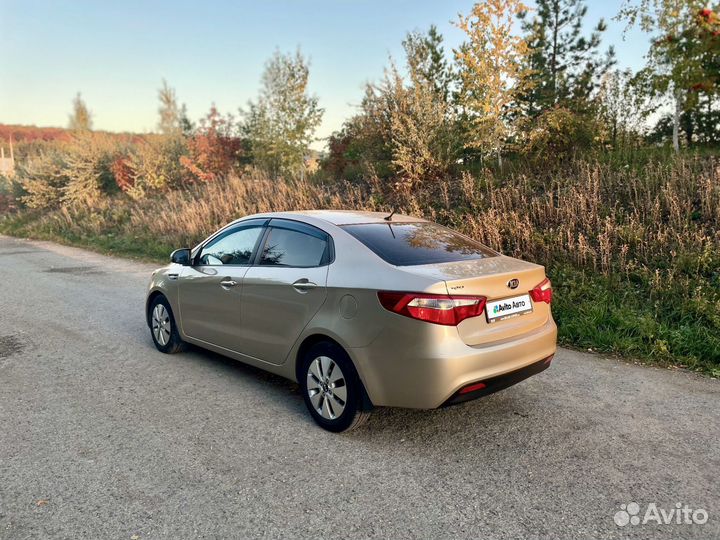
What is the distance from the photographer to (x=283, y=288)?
165 inches

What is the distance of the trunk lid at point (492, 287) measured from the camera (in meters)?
3.41

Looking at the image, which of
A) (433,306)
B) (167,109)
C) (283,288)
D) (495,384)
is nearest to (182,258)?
(283,288)

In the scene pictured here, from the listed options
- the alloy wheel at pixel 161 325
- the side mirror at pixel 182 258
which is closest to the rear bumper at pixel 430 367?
the side mirror at pixel 182 258

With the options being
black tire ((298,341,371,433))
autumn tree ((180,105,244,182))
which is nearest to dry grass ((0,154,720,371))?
black tire ((298,341,371,433))

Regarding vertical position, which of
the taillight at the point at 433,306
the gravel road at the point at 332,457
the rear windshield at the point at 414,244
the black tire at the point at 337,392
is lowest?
the gravel road at the point at 332,457

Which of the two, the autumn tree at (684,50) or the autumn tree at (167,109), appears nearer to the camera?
the autumn tree at (684,50)

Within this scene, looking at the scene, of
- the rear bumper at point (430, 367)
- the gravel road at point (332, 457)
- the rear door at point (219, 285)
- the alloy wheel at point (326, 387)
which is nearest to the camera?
the gravel road at point (332, 457)

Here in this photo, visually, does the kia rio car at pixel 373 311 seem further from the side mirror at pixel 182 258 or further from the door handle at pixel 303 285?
the side mirror at pixel 182 258

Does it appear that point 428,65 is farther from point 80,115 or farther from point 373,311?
point 80,115

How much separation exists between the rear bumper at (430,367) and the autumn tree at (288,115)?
52.9 ft

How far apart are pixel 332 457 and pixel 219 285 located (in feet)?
6.96

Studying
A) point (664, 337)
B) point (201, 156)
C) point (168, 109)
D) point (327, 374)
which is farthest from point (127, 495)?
point (168, 109)

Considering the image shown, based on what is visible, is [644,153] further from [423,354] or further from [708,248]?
[423,354]

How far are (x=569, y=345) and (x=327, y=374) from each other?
3392 mm
